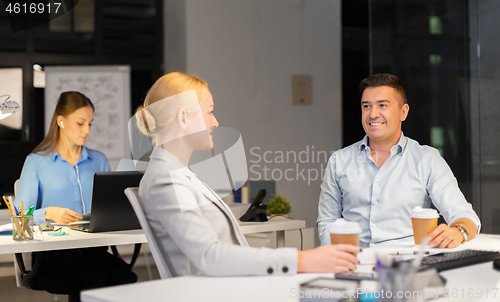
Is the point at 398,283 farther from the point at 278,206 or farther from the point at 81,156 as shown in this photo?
the point at 278,206

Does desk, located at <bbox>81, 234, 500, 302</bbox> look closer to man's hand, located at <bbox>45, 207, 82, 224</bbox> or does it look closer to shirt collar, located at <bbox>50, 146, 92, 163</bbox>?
man's hand, located at <bbox>45, 207, 82, 224</bbox>

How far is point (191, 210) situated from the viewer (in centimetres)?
130

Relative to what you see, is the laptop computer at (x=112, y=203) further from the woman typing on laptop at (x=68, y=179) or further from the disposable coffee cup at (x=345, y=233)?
the disposable coffee cup at (x=345, y=233)

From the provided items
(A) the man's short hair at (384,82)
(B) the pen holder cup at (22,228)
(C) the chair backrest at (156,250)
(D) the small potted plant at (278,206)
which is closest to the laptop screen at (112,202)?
(B) the pen holder cup at (22,228)

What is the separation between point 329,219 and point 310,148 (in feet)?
10.4

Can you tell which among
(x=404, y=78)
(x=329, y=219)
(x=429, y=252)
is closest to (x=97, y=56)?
(x=404, y=78)

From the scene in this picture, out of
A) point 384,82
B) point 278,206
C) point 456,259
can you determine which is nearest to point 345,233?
point 456,259

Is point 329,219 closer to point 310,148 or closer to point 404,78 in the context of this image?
point 404,78

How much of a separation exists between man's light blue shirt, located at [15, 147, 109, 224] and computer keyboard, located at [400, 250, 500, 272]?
7.22ft

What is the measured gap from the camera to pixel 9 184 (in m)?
4.72

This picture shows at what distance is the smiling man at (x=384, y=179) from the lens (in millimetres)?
2094

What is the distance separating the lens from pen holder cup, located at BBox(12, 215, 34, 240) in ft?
6.72

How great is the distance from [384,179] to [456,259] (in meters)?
0.82

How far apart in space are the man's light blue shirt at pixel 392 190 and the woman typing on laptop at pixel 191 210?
0.79 metres
